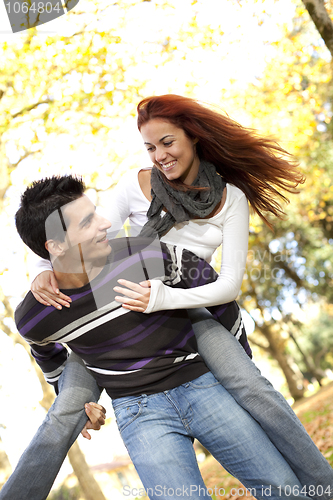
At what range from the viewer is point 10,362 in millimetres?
7184

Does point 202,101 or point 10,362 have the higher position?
point 202,101

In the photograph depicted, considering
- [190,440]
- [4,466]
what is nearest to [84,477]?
[4,466]

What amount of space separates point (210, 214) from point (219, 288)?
1.78 ft

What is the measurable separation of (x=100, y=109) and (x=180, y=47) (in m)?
1.60

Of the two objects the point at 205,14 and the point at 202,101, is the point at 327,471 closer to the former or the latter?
the point at 202,101

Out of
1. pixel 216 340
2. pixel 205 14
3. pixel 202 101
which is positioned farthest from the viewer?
pixel 205 14

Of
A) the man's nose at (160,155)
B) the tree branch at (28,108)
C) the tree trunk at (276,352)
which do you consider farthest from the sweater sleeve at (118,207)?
the tree trunk at (276,352)

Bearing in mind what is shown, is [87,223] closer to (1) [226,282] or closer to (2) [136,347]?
(2) [136,347]

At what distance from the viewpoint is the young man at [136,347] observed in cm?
197

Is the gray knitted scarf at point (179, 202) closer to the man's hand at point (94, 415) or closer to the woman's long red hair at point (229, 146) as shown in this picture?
the woman's long red hair at point (229, 146)

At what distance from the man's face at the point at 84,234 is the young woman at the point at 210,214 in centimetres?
19

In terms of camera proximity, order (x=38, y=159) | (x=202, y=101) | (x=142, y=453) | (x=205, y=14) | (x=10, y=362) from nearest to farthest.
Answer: (x=142, y=453) < (x=202, y=101) < (x=205, y=14) < (x=38, y=159) < (x=10, y=362)

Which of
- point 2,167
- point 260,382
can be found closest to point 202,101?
point 260,382

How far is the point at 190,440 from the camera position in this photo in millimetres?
2086
